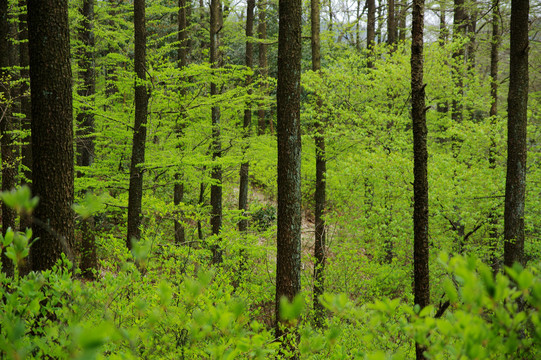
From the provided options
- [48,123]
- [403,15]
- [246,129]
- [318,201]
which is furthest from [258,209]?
[48,123]

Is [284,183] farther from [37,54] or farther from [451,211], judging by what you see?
[451,211]

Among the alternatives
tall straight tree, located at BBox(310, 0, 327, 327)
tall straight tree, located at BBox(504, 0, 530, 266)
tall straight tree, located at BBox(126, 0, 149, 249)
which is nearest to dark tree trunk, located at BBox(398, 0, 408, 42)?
tall straight tree, located at BBox(504, 0, 530, 266)

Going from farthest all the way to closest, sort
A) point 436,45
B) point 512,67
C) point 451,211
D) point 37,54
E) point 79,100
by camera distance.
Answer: point 436,45 < point 451,211 < point 79,100 < point 512,67 < point 37,54

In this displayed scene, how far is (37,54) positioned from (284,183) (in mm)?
3407

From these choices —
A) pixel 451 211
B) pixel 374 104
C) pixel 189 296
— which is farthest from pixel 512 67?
pixel 189 296

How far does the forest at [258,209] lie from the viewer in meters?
1.95

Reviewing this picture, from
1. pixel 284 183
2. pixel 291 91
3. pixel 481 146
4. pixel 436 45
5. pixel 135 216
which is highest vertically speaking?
pixel 436 45

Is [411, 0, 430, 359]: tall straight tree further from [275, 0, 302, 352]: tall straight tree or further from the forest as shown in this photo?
[275, 0, 302, 352]: tall straight tree

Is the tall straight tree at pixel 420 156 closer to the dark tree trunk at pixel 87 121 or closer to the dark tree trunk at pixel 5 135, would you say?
the dark tree trunk at pixel 5 135

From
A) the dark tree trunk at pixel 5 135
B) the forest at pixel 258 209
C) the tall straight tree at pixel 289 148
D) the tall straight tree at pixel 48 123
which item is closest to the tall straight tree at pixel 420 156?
the forest at pixel 258 209

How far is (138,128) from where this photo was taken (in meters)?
6.96

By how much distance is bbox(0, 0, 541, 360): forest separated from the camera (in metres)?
1.95

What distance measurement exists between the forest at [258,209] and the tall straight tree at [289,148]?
0.10 feet

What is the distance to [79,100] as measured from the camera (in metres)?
6.50
